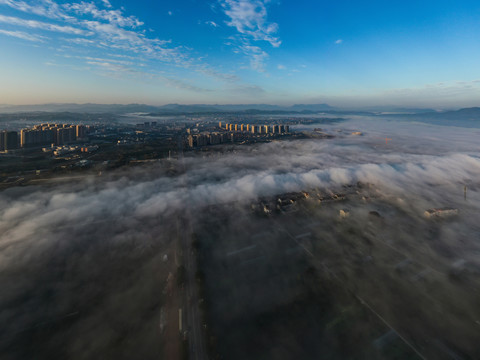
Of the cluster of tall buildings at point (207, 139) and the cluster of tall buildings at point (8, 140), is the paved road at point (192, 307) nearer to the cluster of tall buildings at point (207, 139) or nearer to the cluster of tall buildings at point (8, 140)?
the cluster of tall buildings at point (207, 139)

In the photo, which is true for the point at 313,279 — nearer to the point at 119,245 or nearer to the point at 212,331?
the point at 212,331

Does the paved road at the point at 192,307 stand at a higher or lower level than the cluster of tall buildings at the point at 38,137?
lower

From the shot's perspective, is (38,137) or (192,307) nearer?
(192,307)

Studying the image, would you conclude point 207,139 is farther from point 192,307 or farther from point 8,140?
point 192,307

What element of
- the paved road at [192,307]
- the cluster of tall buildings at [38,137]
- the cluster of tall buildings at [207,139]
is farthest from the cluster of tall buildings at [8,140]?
the paved road at [192,307]

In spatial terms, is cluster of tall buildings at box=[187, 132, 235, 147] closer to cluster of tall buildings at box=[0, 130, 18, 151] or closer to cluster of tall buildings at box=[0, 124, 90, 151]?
cluster of tall buildings at box=[0, 124, 90, 151]

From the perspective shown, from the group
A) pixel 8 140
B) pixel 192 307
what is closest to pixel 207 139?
pixel 8 140

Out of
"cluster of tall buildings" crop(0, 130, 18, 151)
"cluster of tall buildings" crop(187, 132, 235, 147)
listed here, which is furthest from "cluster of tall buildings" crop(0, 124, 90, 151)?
"cluster of tall buildings" crop(187, 132, 235, 147)

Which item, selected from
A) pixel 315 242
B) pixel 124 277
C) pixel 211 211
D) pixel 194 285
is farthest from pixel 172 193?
pixel 315 242
